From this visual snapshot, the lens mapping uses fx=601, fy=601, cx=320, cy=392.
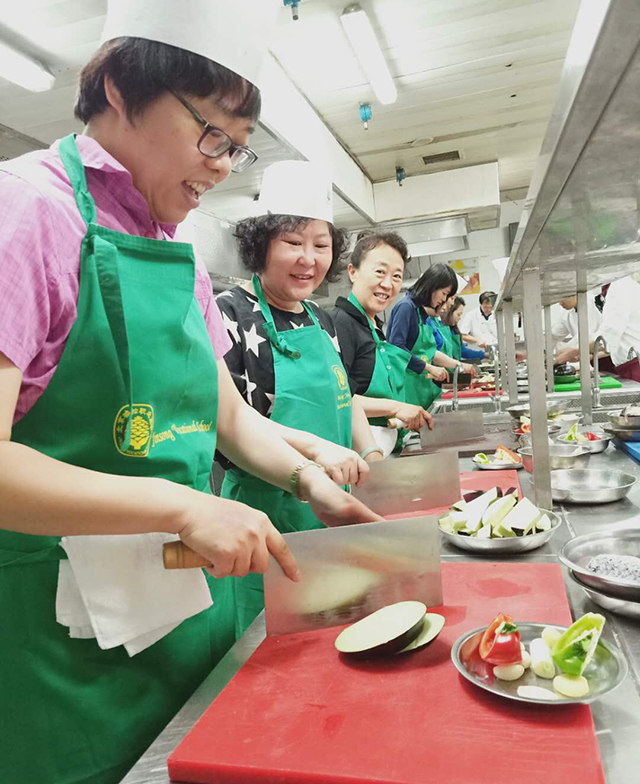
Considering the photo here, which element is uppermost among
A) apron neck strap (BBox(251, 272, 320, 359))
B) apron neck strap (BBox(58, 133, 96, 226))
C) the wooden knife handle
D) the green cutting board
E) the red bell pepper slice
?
apron neck strap (BBox(58, 133, 96, 226))

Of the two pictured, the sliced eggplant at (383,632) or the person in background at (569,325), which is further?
the person in background at (569,325)

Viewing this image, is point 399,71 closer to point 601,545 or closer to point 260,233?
point 260,233

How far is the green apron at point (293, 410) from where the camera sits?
5.59 feet

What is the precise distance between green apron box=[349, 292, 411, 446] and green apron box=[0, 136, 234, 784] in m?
1.99

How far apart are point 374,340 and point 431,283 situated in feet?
5.39

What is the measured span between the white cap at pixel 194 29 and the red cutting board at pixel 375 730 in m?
0.96

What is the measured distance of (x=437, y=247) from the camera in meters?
7.52

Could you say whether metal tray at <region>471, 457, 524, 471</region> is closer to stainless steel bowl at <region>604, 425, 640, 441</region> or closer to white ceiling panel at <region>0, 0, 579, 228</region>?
stainless steel bowl at <region>604, 425, 640, 441</region>

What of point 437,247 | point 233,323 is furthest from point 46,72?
point 437,247

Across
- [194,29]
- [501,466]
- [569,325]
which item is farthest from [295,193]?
[569,325]

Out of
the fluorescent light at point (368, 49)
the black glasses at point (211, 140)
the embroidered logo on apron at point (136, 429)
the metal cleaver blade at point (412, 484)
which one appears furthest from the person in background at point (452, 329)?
the embroidered logo on apron at point (136, 429)

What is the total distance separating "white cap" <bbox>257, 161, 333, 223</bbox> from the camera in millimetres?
1972

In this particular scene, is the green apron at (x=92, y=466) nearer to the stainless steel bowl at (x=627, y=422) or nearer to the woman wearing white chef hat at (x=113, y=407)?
the woman wearing white chef hat at (x=113, y=407)

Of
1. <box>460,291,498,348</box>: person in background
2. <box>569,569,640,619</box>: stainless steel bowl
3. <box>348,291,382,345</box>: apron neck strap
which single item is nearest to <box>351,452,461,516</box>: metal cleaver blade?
<box>569,569,640,619</box>: stainless steel bowl
